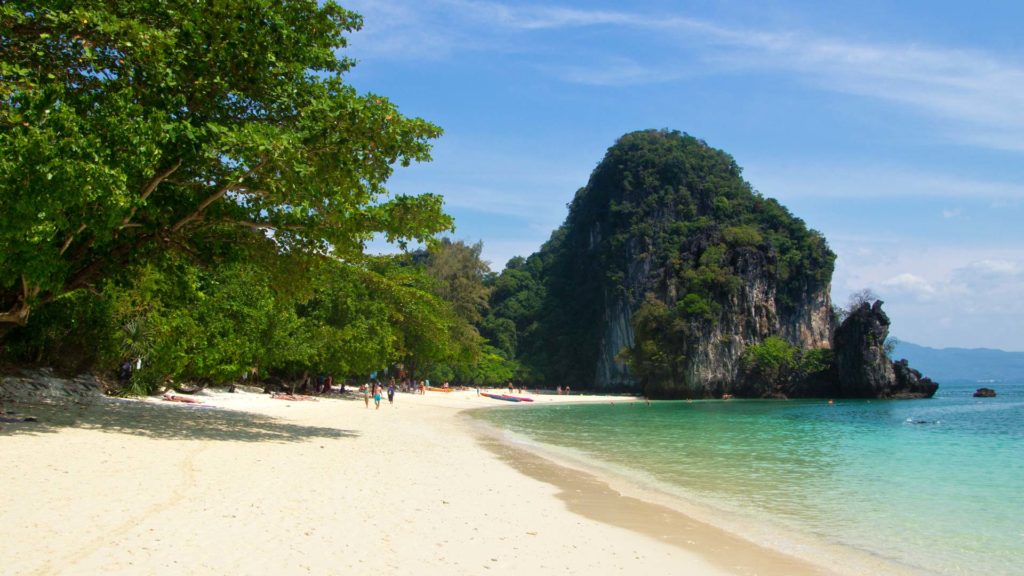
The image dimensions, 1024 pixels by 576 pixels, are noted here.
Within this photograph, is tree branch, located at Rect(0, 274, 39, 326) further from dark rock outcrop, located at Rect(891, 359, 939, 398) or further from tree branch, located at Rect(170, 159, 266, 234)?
dark rock outcrop, located at Rect(891, 359, 939, 398)

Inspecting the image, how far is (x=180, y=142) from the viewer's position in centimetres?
1130

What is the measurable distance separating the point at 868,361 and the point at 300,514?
77.4 meters

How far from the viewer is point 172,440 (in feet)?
36.4

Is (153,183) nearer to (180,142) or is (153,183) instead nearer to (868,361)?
(180,142)

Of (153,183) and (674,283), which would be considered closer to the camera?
(153,183)

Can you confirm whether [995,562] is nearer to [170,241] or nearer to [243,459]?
[243,459]

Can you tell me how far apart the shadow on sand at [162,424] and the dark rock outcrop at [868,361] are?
70154 millimetres

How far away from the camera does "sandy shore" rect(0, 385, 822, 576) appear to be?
17.2ft

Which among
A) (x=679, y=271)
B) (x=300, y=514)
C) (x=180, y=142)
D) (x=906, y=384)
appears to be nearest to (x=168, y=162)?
(x=180, y=142)

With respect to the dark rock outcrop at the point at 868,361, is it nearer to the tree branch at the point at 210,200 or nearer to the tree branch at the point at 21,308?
the tree branch at the point at 210,200

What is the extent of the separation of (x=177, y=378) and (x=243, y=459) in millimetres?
14679

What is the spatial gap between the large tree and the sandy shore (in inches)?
125

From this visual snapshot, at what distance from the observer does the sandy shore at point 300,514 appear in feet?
17.2

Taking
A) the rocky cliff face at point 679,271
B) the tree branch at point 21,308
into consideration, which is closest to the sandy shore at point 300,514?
the tree branch at point 21,308
